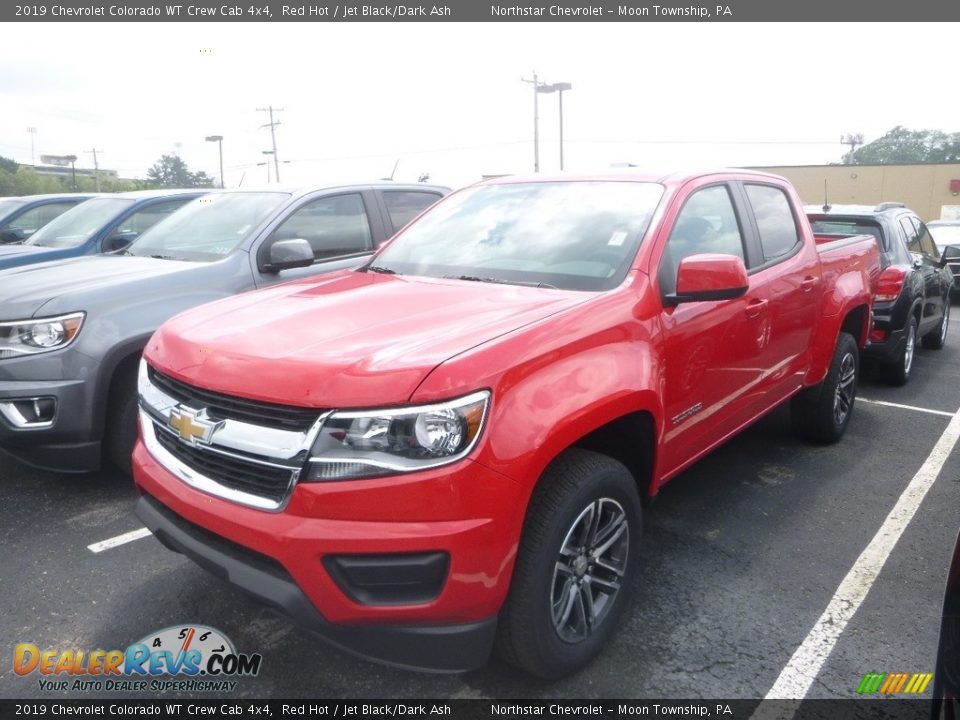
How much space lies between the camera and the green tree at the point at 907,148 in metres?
80.9

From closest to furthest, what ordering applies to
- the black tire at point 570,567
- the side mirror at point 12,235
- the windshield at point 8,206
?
the black tire at point 570,567 < the side mirror at point 12,235 < the windshield at point 8,206

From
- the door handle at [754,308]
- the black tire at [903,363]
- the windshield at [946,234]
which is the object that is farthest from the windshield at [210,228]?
the windshield at [946,234]

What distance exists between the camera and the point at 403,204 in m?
6.05

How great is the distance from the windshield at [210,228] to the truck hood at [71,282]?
246 mm

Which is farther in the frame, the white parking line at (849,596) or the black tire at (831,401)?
the black tire at (831,401)

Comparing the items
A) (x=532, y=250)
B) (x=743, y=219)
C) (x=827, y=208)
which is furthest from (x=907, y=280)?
(x=532, y=250)

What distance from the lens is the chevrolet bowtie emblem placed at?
2.33 metres

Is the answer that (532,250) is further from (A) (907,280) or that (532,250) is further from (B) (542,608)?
(A) (907,280)

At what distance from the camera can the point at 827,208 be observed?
291 inches

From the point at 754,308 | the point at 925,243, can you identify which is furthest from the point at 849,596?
the point at 925,243

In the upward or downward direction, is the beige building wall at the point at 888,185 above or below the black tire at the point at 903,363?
above

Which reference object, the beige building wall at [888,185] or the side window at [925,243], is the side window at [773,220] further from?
the beige building wall at [888,185]

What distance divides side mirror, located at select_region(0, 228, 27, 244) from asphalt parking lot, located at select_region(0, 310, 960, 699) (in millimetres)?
5075

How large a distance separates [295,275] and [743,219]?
2.85 m
